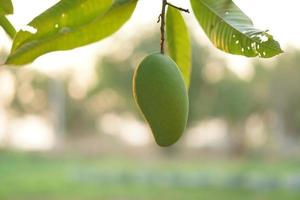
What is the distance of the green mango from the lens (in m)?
0.56

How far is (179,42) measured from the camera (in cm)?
70

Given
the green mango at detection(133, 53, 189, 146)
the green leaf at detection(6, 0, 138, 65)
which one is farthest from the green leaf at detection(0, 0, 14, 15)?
the green mango at detection(133, 53, 189, 146)

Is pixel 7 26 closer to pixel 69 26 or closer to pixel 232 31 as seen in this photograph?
pixel 69 26

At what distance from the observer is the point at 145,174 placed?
1383cm

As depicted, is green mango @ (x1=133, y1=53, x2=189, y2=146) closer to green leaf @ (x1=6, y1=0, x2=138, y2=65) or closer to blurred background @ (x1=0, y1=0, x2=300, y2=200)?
green leaf @ (x1=6, y1=0, x2=138, y2=65)

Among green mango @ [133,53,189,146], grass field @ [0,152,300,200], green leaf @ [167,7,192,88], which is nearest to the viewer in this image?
green mango @ [133,53,189,146]

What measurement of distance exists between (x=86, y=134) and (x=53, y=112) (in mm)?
1277

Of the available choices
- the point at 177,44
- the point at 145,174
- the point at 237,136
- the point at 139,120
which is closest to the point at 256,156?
the point at 237,136

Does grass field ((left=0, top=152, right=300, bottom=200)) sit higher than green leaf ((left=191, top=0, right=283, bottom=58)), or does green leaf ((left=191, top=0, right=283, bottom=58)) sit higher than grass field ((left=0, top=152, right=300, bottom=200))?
green leaf ((left=191, top=0, right=283, bottom=58))

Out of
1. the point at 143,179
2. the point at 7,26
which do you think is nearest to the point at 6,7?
the point at 7,26

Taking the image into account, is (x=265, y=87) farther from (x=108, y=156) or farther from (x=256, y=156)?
(x=108, y=156)

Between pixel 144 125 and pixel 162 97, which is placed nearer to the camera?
pixel 162 97

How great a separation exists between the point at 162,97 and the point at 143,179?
12607mm

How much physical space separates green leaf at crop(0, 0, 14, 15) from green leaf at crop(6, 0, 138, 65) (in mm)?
22
